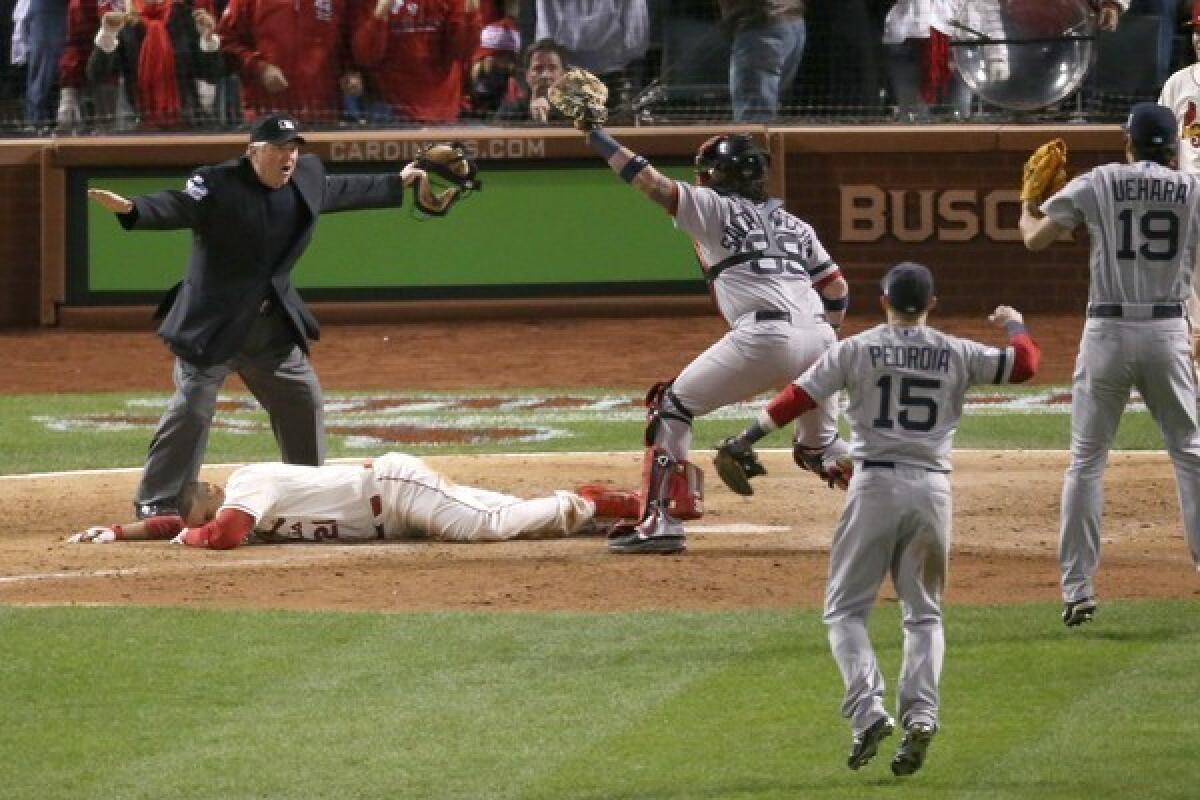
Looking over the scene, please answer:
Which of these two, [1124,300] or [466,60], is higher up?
[466,60]

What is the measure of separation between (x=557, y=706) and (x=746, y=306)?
3168mm

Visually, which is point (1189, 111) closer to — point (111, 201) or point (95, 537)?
point (111, 201)

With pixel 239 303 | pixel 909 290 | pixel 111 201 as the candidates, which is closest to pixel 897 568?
pixel 909 290

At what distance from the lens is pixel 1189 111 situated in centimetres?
1128

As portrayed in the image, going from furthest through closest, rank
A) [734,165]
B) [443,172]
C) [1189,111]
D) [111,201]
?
[443,172] → [1189,111] → [734,165] → [111,201]

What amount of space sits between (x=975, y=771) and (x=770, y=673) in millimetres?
1422

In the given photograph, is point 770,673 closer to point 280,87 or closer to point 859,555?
point 859,555

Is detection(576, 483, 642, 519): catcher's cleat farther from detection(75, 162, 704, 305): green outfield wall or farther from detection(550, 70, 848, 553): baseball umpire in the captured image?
detection(75, 162, 704, 305): green outfield wall

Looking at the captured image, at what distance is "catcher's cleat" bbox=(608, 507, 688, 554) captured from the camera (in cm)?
1038

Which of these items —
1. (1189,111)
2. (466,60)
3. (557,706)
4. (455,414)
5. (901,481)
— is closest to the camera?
(901,481)

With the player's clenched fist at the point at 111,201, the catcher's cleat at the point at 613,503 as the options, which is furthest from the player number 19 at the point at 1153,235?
the player's clenched fist at the point at 111,201

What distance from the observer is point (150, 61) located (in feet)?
62.3

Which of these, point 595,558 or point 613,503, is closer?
point 595,558

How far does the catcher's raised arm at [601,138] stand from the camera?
394 inches
